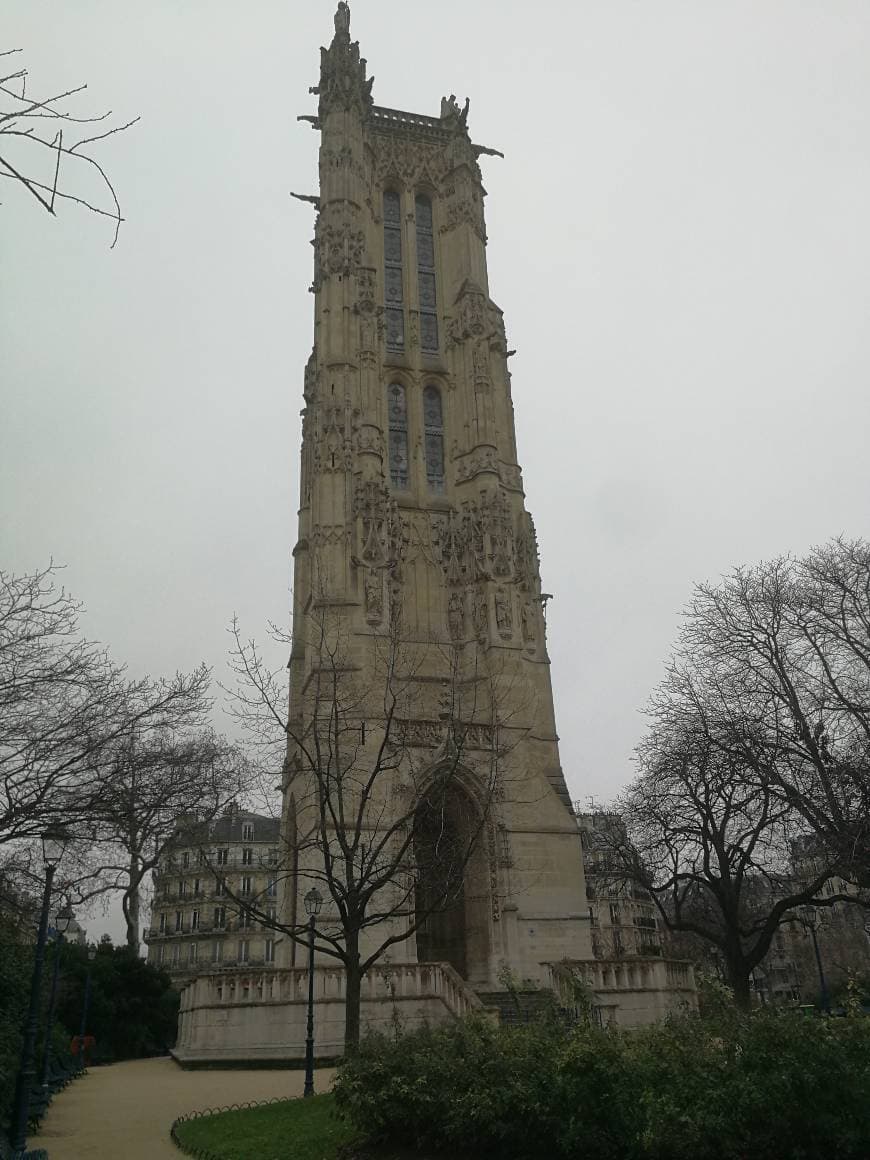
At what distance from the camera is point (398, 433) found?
2975 centimetres

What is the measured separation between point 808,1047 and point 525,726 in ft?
58.3

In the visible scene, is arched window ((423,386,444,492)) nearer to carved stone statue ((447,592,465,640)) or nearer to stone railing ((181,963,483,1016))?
carved stone statue ((447,592,465,640))

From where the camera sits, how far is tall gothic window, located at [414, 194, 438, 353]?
31719mm

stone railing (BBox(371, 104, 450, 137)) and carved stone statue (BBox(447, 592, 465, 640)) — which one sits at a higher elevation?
stone railing (BBox(371, 104, 450, 137))

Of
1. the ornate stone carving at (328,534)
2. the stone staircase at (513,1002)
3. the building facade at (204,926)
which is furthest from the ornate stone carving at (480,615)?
the building facade at (204,926)

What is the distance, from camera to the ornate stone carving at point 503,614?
25625 millimetres

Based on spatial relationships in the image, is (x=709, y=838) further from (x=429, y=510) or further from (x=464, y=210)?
(x=464, y=210)

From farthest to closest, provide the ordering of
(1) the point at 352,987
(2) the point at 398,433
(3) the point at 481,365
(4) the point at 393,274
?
(4) the point at 393,274, (3) the point at 481,365, (2) the point at 398,433, (1) the point at 352,987

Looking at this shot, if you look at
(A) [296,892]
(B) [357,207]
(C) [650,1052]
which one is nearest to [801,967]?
(A) [296,892]

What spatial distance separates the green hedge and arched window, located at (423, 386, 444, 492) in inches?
863

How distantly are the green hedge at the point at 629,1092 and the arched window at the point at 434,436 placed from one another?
2192 centimetres

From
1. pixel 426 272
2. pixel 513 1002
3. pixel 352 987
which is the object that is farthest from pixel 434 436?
pixel 352 987

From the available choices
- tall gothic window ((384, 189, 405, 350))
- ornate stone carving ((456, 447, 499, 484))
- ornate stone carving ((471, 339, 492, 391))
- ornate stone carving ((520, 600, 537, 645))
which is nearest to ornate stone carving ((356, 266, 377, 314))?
tall gothic window ((384, 189, 405, 350))

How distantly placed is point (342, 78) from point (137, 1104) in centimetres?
3412
